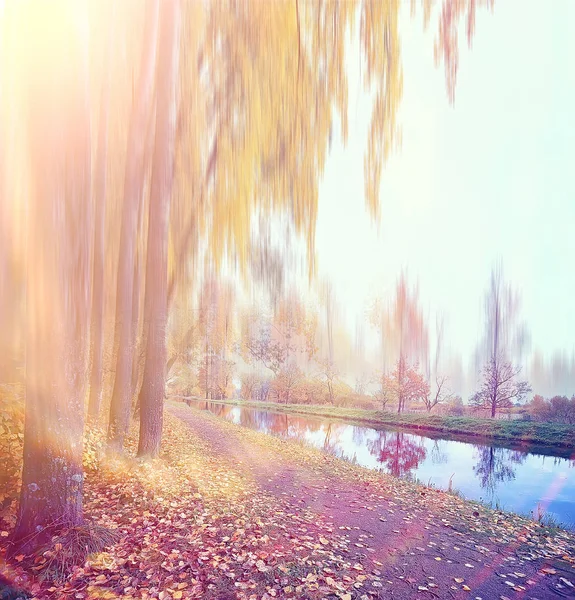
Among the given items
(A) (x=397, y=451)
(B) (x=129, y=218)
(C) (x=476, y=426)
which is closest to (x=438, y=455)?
(A) (x=397, y=451)

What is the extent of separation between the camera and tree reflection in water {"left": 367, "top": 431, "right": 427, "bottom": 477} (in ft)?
38.7

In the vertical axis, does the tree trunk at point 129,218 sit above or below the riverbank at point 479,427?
above

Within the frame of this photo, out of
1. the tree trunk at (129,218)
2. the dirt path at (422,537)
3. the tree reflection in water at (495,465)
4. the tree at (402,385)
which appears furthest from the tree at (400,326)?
the tree trunk at (129,218)

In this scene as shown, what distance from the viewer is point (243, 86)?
7.03 m

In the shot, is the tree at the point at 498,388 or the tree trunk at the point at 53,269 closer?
the tree trunk at the point at 53,269

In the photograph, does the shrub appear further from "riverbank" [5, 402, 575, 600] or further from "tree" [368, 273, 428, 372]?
"tree" [368, 273, 428, 372]

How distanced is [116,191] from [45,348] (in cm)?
603

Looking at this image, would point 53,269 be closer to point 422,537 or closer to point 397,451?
point 422,537

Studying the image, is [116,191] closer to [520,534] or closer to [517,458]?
[520,534]

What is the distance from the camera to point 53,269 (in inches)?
123

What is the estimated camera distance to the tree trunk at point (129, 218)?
6.66 metres

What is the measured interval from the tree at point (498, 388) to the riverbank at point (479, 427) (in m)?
4.04

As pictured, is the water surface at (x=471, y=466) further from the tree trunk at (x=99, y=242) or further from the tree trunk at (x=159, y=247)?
the tree trunk at (x=99, y=242)

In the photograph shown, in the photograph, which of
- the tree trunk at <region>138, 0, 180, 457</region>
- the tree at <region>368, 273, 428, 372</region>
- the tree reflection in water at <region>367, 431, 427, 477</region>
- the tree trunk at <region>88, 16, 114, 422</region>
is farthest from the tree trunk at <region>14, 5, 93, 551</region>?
the tree at <region>368, 273, 428, 372</region>
